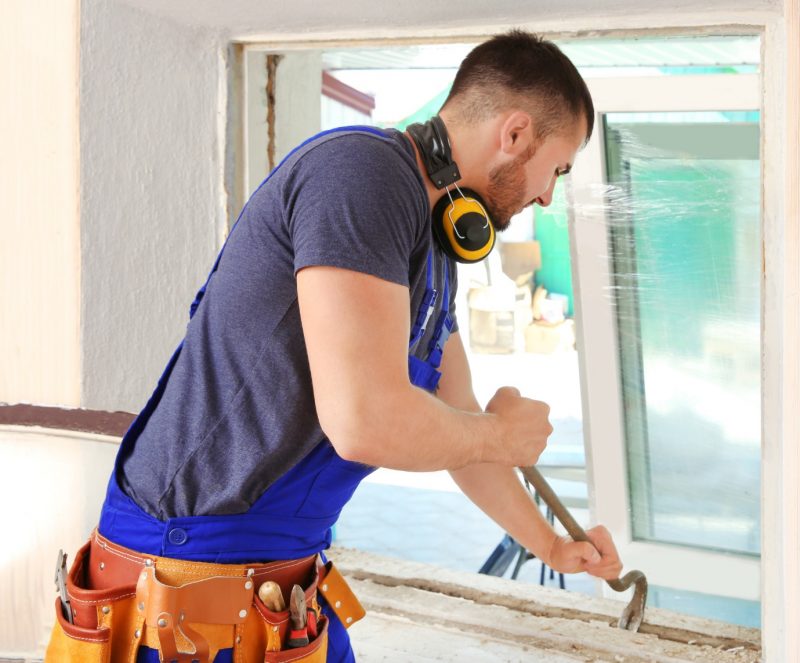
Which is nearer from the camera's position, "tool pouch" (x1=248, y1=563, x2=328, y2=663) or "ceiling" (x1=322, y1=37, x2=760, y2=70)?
"tool pouch" (x1=248, y1=563, x2=328, y2=663)

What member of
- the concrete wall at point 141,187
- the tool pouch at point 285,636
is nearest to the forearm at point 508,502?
the tool pouch at point 285,636

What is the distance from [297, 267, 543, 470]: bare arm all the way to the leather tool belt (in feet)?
0.98

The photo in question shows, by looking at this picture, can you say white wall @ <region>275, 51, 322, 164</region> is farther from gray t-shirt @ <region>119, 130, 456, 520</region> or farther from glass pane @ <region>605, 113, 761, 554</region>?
gray t-shirt @ <region>119, 130, 456, 520</region>

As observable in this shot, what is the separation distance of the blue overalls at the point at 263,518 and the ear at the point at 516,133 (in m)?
0.20

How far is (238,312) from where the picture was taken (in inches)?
43.6

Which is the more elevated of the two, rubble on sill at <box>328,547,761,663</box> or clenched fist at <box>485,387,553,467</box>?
clenched fist at <box>485,387,553,467</box>

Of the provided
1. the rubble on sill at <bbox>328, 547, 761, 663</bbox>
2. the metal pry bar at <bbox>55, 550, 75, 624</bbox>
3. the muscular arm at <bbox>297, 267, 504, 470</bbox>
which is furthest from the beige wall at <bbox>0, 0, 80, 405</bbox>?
the muscular arm at <bbox>297, 267, 504, 470</bbox>

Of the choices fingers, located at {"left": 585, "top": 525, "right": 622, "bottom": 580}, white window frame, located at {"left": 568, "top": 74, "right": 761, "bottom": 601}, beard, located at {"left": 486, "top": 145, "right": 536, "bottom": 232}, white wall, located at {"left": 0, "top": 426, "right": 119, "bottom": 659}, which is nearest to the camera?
beard, located at {"left": 486, "top": 145, "right": 536, "bottom": 232}

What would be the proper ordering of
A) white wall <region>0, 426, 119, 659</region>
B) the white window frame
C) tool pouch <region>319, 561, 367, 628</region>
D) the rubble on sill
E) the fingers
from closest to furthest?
tool pouch <region>319, 561, 367, 628</region> < the fingers < the rubble on sill < white wall <region>0, 426, 119, 659</region> < the white window frame

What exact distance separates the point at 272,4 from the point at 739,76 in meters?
1.27

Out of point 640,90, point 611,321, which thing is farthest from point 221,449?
point 640,90

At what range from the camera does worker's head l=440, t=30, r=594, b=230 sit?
121cm

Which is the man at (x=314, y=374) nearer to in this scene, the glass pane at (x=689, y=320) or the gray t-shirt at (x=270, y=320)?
the gray t-shirt at (x=270, y=320)

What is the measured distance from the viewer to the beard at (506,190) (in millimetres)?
1235
